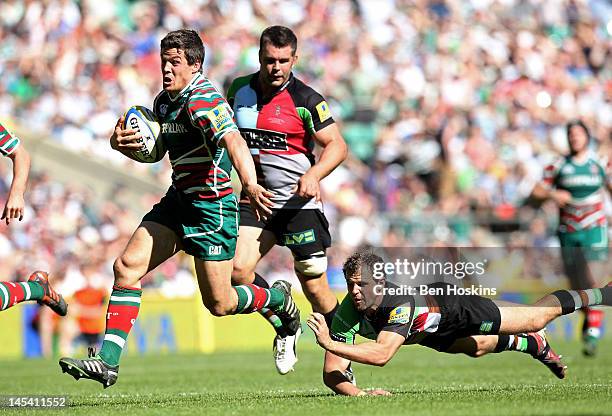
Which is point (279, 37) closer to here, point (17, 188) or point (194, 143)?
point (194, 143)

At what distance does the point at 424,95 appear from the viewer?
23.5m

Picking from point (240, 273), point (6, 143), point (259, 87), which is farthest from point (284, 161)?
point (6, 143)

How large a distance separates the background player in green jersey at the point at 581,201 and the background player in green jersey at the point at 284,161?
4.47m

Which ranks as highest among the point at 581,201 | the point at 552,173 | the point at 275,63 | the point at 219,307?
the point at 275,63

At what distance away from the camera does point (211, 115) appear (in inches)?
329

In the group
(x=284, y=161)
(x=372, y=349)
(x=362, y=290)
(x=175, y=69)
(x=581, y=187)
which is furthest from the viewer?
(x=581, y=187)

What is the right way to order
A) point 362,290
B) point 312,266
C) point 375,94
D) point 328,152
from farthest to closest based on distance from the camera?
point 375,94
point 312,266
point 328,152
point 362,290

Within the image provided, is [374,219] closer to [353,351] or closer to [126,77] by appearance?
[126,77]

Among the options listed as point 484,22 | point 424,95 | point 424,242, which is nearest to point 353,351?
point 424,242

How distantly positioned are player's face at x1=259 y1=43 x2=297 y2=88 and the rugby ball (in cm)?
116

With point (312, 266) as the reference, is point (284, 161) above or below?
above

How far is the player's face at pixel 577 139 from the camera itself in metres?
13.8

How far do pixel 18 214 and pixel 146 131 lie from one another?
3.54ft

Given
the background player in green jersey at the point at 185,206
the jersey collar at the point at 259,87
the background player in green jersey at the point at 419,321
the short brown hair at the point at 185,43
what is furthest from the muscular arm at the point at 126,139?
the background player in green jersey at the point at 419,321
